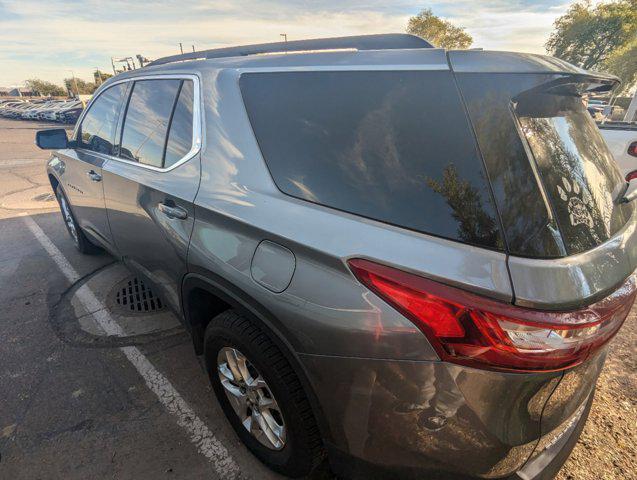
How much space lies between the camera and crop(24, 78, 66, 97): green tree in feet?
248

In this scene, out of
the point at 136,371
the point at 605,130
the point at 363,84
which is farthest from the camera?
the point at 605,130

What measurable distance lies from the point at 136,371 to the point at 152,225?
1091 mm

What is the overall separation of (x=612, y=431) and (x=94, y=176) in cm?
389

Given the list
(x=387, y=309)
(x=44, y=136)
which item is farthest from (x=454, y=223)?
(x=44, y=136)

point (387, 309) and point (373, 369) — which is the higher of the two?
point (387, 309)

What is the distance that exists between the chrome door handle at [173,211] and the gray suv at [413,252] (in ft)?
0.49

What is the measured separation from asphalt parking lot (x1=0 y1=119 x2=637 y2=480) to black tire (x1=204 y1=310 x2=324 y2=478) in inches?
9.3

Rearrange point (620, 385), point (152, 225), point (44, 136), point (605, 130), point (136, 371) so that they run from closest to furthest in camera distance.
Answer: point (152, 225), point (620, 385), point (136, 371), point (44, 136), point (605, 130)

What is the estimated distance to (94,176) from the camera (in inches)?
121

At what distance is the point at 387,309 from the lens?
3.89 feet

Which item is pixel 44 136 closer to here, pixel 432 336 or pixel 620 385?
pixel 432 336

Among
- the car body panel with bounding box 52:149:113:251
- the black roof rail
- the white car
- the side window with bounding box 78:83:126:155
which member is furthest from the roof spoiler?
the white car

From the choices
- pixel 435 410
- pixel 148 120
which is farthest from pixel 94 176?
pixel 435 410

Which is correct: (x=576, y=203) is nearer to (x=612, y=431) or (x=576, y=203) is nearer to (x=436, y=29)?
(x=612, y=431)
